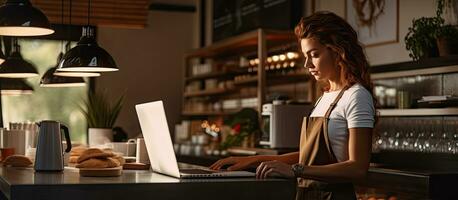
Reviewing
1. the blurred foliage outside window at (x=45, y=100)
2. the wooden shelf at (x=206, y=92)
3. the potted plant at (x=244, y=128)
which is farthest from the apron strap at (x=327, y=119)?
the blurred foliage outside window at (x=45, y=100)

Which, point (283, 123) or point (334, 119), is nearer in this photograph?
point (334, 119)

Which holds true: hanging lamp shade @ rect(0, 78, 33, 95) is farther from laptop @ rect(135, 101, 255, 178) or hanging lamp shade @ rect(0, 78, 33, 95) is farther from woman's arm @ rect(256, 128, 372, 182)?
woman's arm @ rect(256, 128, 372, 182)

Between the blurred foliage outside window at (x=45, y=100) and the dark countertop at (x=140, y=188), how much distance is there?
20.5ft

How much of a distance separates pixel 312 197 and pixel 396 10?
3.09 meters

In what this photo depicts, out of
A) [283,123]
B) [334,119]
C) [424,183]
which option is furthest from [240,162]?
[283,123]

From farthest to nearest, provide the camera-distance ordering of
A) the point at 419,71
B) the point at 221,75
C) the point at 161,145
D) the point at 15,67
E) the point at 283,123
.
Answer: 1. the point at 221,75
2. the point at 283,123
3. the point at 419,71
4. the point at 15,67
5. the point at 161,145

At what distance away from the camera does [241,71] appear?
25.6 ft

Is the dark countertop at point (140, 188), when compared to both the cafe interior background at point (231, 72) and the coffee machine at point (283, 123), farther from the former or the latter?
the coffee machine at point (283, 123)

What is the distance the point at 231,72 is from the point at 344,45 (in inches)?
204

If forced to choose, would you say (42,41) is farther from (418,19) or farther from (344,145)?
(344,145)

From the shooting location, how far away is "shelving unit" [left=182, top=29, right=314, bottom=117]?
6.91m

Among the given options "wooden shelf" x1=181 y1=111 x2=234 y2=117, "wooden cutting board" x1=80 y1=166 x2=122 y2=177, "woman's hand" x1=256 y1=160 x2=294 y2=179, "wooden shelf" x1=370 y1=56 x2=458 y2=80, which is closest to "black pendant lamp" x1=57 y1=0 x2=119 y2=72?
"wooden cutting board" x1=80 y1=166 x2=122 y2=177

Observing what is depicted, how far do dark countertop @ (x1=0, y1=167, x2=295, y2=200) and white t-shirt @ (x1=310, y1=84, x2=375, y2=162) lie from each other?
9.1 inches

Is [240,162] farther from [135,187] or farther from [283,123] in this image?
[283,123]
